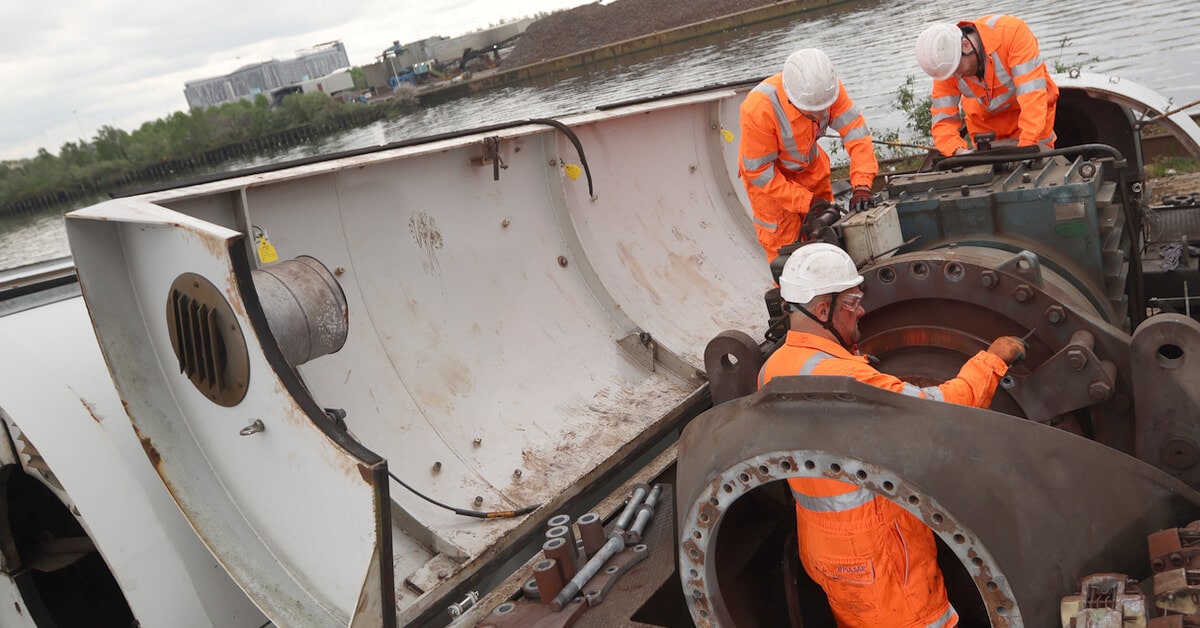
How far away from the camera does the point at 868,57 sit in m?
16.7

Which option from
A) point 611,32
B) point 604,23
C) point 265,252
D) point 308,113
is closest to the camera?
point 265,252

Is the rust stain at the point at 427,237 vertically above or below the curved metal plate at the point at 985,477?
above

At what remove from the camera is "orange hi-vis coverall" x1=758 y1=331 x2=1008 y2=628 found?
1878 mm

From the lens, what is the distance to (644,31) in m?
35.7

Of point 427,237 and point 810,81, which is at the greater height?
point 810,81

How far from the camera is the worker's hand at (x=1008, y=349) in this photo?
6.75 feet

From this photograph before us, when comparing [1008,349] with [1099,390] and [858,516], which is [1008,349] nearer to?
[1099,390]

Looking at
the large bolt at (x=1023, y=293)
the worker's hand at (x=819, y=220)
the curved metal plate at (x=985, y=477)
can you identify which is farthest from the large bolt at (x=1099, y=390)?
the worker's hand at (x=819, y=220)

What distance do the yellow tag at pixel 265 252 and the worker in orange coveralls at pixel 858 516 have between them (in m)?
1.71

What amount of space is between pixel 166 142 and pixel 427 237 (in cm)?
2896

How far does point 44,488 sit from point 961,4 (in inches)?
922

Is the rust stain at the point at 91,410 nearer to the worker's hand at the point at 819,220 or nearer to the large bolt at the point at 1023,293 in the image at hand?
the worker's hand at the point at 819,220

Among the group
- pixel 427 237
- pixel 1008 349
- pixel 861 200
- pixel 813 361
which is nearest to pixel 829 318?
pixel 813 361

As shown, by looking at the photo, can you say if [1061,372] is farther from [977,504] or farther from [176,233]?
[176,233]
